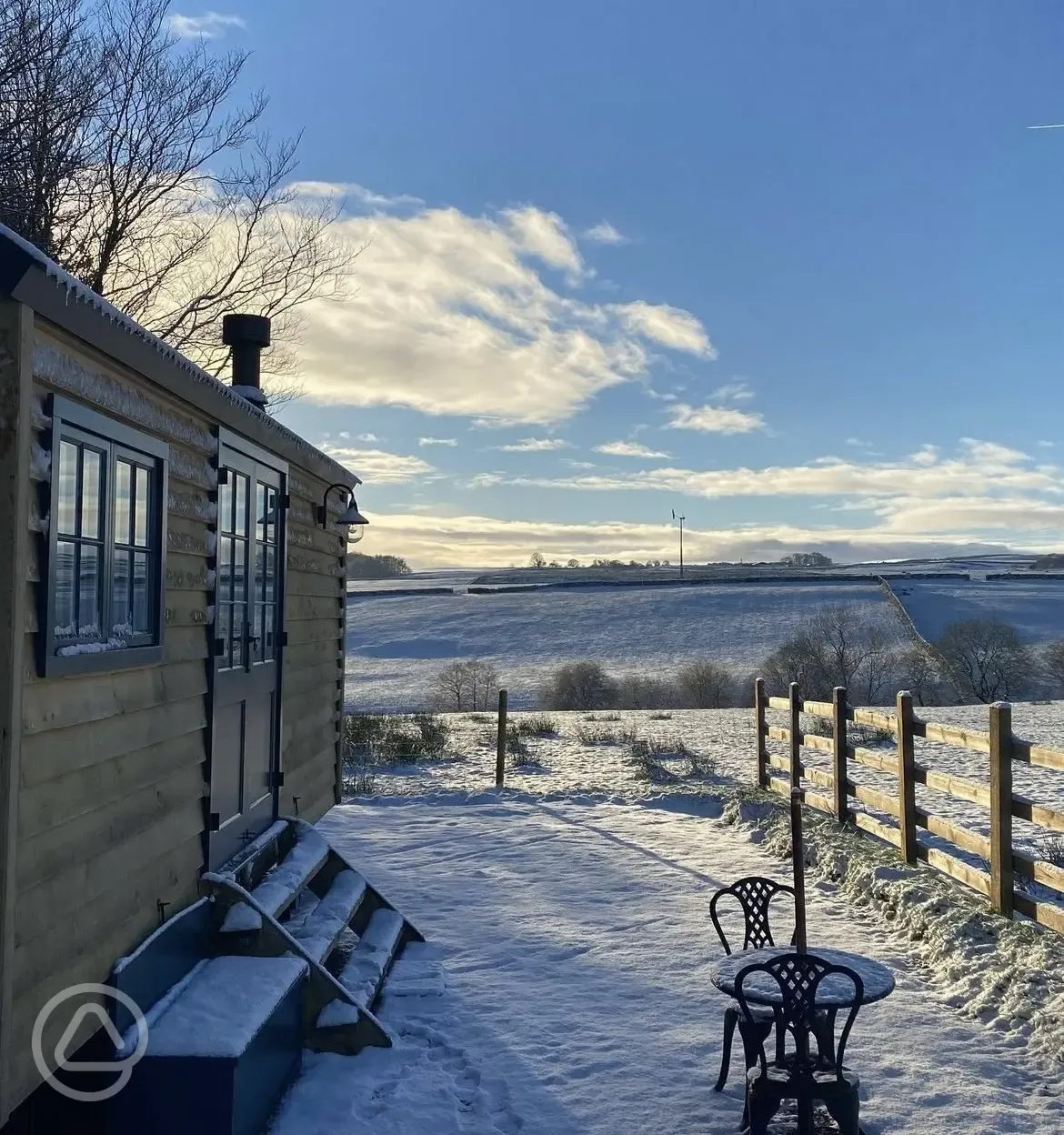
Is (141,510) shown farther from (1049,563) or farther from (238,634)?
(1049,563)

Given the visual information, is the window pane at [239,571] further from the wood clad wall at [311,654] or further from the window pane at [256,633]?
the wood clad wall at [311,654]

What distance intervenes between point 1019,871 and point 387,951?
372 centimetres

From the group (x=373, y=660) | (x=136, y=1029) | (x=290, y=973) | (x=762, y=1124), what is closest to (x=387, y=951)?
(x=290, y=973)

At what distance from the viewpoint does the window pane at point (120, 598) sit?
12.7ft

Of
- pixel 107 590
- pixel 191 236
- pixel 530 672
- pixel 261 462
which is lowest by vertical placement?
pixel 530 672

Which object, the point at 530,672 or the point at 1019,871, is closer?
the point at 1019,871

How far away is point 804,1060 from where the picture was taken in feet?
11.9

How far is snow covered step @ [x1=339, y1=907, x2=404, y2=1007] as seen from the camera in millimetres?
5066

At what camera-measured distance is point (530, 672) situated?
1308 inches

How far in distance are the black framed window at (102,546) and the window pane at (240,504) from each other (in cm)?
124

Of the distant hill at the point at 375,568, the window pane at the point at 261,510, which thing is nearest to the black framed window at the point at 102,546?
the window pane at the point at 261,510

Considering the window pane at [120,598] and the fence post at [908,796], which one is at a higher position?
the window pane at [120,598]

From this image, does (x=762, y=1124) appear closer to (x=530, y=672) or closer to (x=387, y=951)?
(x=387, y=951)

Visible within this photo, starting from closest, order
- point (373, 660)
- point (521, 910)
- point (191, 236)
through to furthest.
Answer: point (521, 910) → point (191, 236) → point (373, 660)
